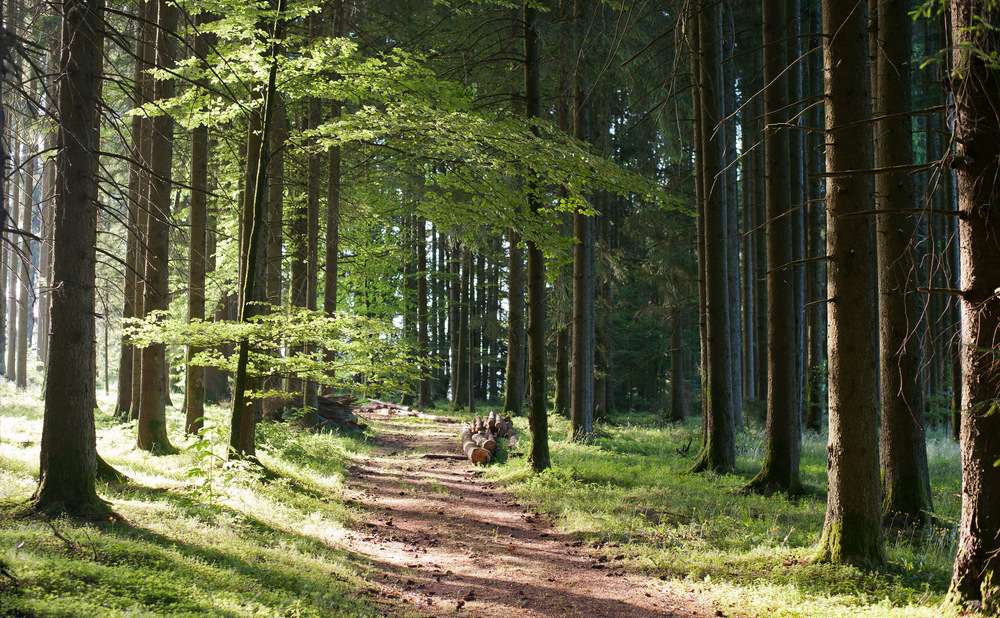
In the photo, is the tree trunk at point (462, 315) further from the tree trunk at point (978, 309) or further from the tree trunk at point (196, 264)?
the tree trunk at point (978, 309)

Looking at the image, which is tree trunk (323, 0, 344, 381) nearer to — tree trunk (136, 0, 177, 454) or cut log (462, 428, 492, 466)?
tree trunk (136, 0, 177, 454)

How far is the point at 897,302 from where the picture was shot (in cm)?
704

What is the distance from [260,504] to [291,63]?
576 cm

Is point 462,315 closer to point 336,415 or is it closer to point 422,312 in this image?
point 422,312

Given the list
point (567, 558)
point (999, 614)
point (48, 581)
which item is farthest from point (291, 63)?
point (999, 614)

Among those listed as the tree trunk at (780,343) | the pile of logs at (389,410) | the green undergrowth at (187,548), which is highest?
the tree trunk at (780,343)

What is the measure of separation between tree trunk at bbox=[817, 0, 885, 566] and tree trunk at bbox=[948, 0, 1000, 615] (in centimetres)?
126

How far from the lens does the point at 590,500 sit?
355 inches

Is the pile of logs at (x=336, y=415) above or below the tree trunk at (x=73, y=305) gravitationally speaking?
below

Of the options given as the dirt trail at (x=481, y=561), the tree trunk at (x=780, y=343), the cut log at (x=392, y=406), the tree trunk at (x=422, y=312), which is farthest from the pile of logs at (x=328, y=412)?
the tree trunk at (x=780, y=343)

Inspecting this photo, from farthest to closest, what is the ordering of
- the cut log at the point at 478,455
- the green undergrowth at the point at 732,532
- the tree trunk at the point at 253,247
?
the cut log at the point at 478,455
the tree trunk at the point at 253,247
the green undergrowth at the point at 732,532

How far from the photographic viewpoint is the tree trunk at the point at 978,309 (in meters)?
4.17

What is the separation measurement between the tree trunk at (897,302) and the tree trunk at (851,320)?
131cm

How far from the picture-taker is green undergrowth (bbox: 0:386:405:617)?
162 inches
